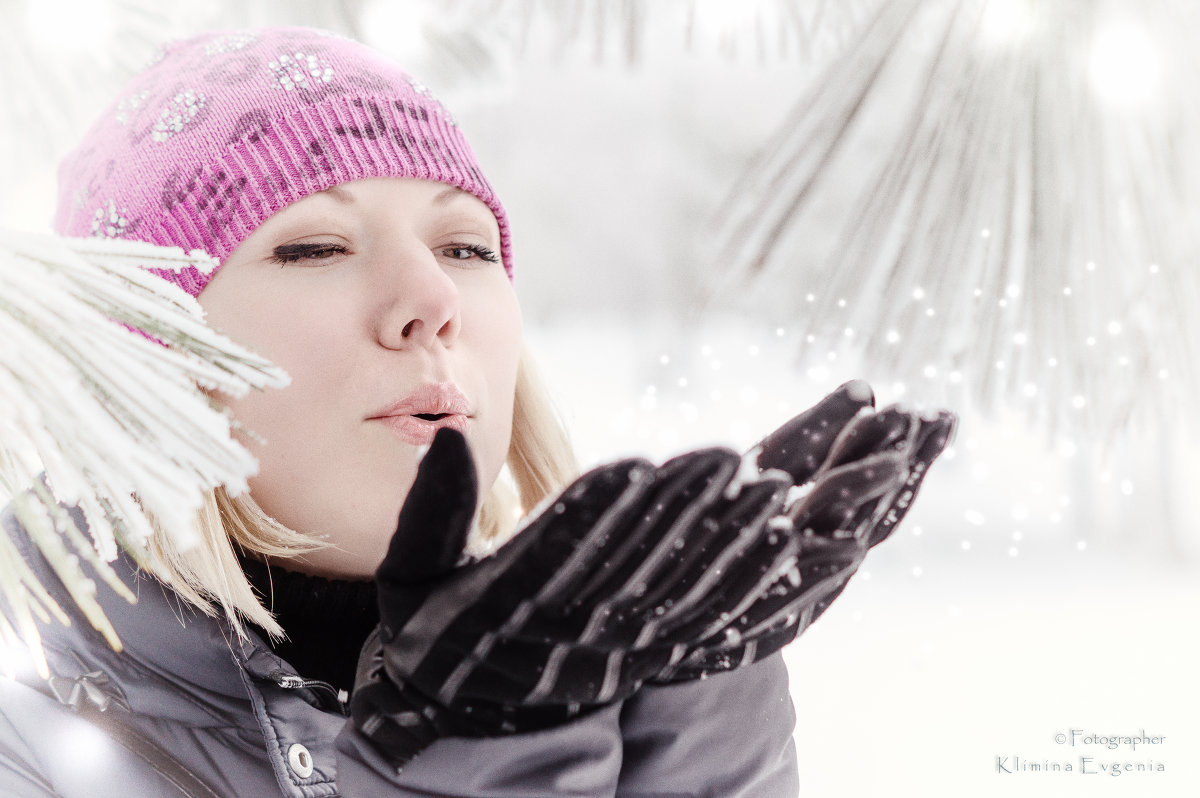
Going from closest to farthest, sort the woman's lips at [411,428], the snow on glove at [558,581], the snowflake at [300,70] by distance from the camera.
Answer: the snow on glove at [558,581]
the woman's lips at [411,428]
the snowflake at [300,70]

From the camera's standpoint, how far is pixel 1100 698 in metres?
0.90

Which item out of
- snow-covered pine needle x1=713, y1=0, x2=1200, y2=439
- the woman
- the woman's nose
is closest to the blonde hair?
the woman

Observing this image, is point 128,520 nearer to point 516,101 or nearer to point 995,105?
point 995,105

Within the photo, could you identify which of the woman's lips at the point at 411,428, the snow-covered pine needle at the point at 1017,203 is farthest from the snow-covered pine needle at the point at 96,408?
the snow-covered pine needle at the point at 1017,203

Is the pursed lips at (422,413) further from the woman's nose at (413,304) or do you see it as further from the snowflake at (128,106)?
the snowflake at (128,106)

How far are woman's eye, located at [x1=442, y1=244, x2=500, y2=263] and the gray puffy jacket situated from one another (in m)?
0.29

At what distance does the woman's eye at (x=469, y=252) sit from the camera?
2.00ft

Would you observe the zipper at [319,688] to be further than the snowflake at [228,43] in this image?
No

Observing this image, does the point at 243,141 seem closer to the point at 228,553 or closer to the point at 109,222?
the point at 109,222

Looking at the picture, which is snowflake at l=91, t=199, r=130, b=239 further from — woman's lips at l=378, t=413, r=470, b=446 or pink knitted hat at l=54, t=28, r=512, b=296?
woman's lips at l=378, t=413, r=470, b=446

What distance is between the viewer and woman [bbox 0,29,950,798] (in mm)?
361

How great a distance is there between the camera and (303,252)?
552 millimetres

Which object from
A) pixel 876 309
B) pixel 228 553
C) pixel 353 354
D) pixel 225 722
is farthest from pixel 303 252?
pixel 876 309

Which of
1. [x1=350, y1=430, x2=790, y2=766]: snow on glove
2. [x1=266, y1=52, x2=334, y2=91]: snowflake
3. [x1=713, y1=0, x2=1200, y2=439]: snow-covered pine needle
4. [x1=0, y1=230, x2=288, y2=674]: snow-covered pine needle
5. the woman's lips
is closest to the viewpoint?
[x1=0, y1=230, x2=288, y2=674]: snow-covered pine needle
